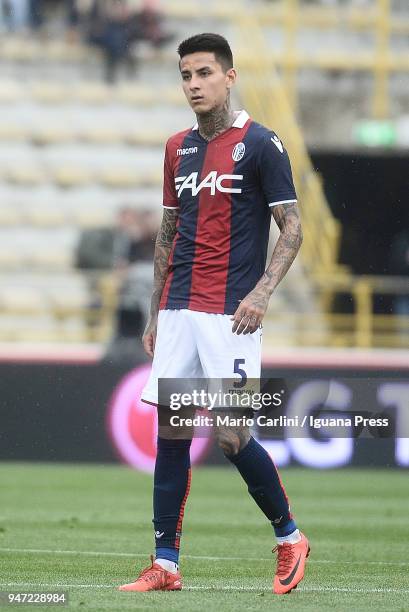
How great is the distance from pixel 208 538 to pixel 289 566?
253 cm

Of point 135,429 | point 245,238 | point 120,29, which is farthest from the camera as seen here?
point 120,29

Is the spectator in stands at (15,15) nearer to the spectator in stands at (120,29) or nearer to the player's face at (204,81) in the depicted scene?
the spectator in stands at (120,29)

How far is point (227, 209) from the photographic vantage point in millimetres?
6215

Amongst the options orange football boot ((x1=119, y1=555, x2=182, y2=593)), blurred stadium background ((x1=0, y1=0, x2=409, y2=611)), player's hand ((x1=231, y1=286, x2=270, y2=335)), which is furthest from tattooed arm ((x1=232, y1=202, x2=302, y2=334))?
blurred stadium background ((x1=0, y1=0, x2=409, y2=611))

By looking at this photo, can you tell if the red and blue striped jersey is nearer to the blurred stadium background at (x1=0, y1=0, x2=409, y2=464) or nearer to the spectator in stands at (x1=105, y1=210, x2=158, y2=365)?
the spectator in stands at (x1=105, y1=210, x2=158, y2=365)

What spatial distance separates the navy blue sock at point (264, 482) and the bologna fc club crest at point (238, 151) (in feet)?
3.68

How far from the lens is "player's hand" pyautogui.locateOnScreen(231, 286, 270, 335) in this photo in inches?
237

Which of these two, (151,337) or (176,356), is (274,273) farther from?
(151,337)

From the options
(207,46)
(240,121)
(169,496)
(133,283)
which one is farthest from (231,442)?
(133,283)

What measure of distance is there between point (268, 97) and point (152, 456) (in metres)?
7.48

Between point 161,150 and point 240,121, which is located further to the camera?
point 161,150

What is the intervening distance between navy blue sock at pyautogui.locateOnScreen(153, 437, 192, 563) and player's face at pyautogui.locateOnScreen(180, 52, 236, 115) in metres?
1.35

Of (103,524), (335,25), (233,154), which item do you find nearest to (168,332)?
(233,154)

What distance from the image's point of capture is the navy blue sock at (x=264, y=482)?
618 centimetres
